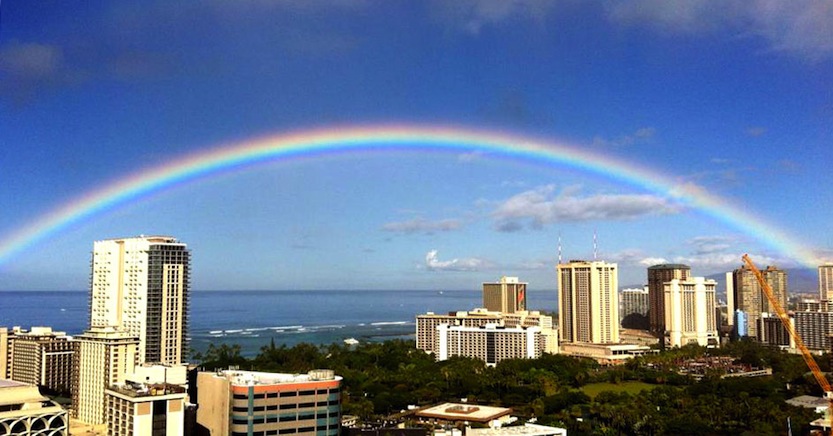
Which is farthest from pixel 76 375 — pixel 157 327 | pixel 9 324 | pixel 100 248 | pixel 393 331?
pixel 393 331

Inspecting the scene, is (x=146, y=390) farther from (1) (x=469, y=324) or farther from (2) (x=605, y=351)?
(2) (x=605, y=351)

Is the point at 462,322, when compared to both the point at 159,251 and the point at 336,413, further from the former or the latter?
the point at 336,413

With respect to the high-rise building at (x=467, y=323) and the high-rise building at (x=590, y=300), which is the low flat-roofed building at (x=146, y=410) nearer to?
the high-rise building at (x=467, y=323)

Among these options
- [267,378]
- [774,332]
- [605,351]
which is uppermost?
[267,378]

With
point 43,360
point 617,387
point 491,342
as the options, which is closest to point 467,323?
point 491,342

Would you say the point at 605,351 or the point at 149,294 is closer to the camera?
the point at 149,294

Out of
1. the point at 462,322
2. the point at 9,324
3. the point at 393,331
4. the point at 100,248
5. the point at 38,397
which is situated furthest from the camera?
the point at 393,331

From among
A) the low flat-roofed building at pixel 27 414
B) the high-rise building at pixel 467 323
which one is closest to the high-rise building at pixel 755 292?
the high-rise building at pixel 467 323

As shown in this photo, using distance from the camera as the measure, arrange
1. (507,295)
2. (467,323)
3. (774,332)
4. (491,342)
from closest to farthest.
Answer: (491,342) < (467,323) < (774,332) < (507,295)
